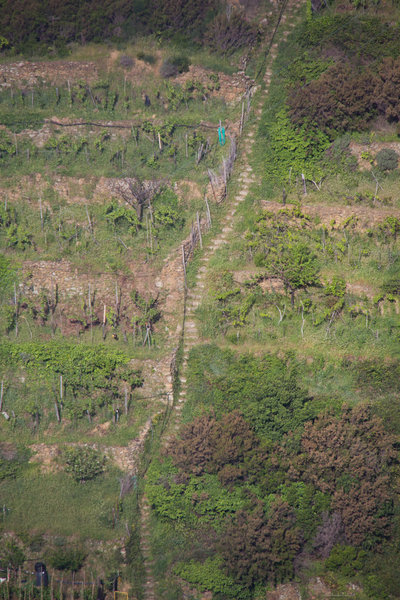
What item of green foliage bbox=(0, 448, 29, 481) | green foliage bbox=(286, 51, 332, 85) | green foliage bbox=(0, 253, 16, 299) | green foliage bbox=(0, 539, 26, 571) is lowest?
green foliage bbox=(0, 539, 26, 571)

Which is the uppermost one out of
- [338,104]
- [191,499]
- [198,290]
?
[338,104]

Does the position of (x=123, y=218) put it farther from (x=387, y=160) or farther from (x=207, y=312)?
(x=387, y=160)

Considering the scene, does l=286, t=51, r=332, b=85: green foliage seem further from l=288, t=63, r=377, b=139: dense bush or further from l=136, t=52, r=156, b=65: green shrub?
l=136, t=52, r=156, b=65: green shrub

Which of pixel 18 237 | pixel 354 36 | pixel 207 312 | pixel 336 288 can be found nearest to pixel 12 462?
pixel 207 312

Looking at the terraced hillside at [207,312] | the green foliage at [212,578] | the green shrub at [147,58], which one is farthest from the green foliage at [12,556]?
the green shrub at [147,58]

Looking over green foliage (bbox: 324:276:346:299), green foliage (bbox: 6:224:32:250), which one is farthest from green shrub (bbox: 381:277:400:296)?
green foliage (bbox: 6:224:32:250)

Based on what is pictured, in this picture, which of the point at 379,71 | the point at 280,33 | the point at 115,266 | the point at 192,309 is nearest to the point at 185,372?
the point at 192,309

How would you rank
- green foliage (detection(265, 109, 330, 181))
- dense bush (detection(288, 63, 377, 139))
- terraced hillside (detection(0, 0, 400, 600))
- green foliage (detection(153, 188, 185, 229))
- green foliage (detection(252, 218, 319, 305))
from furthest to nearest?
dense bush (detection(288, 63, 377, 139)) < green foliage (detection(265, 109, 330, 181)) < green foliage (detection(153, 188, 185, 229)) < green foliage (detection(252, 218, 319, 305)) < terraced hillside (detection(0, 0, 400, 600))
